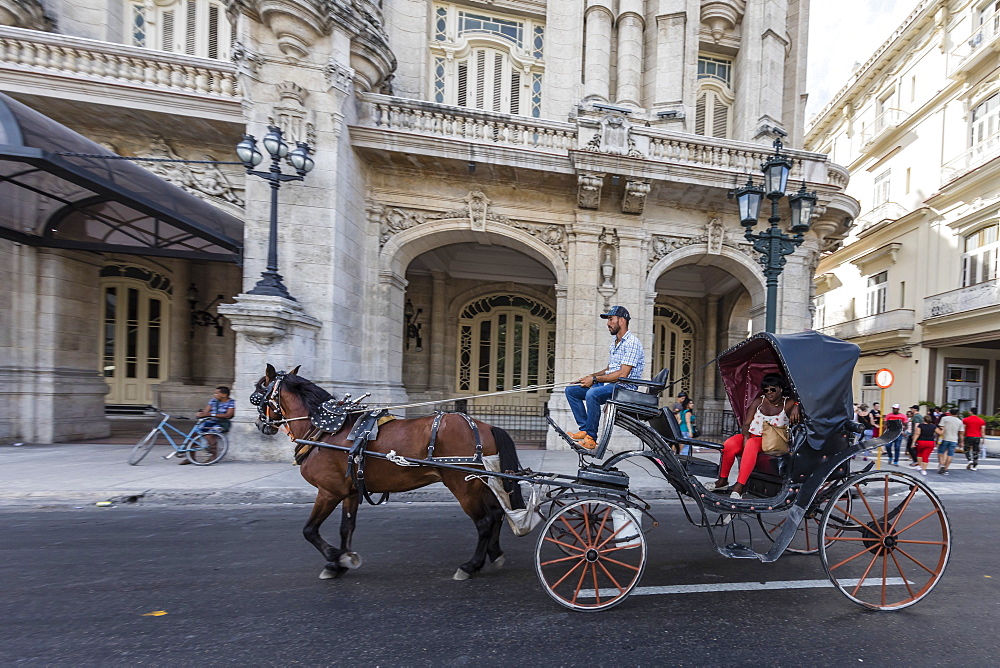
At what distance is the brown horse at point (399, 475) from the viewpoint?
344 cm

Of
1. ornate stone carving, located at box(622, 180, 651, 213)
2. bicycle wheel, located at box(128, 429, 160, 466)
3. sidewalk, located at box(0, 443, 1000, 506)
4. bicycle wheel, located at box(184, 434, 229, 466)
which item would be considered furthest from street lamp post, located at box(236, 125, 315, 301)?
ornate stone carving, located at box(622, 180, 651, 213)

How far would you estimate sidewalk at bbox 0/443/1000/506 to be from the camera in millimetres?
5562

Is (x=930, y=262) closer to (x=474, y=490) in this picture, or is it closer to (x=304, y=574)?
(x=474, y=490)

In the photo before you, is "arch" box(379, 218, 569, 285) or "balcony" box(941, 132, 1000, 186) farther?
"balcony" box(941, 132, 1000, 186)

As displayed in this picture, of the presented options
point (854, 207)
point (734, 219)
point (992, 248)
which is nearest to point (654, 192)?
point (734, 219)

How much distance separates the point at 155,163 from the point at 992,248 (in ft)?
82.8

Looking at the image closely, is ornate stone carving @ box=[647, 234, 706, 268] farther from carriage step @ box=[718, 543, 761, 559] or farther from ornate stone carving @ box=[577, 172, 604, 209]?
carriage step @ box=[718, 543, 761, 559]

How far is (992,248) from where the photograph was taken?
15.6 metres

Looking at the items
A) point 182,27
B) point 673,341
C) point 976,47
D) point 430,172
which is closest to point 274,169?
point 430,172

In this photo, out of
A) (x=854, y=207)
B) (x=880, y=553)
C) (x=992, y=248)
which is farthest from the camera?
(x=992, y=248)

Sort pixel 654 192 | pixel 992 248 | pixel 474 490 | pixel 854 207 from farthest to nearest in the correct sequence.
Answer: pixel 992 248, pixel 854 207, pixel 654 192, pixel 474 490

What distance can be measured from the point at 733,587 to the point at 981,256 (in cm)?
2069

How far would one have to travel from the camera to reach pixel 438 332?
44.6 ft

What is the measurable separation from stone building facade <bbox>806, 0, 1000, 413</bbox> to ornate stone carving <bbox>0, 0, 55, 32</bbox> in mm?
27258
